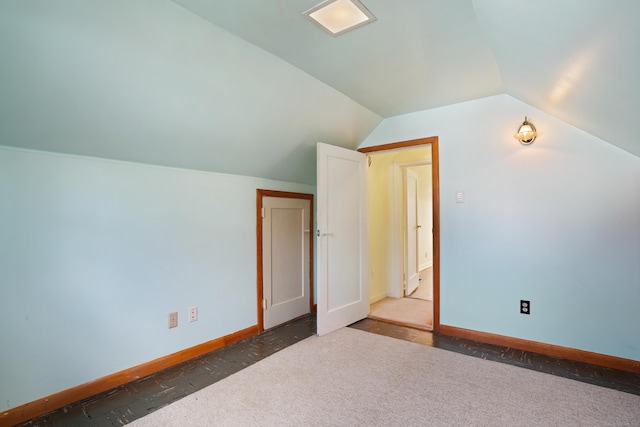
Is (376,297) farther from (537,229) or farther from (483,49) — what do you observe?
(483,49)

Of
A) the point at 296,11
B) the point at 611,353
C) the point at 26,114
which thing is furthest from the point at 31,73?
the point at 611,353

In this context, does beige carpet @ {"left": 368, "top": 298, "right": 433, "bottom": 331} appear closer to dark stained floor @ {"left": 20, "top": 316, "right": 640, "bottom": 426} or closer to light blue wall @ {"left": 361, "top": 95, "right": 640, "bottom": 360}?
dark stained floor @ {"left": 20, "top": 316, "right": 640, "bottom": 426}

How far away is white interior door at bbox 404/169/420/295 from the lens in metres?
4.44

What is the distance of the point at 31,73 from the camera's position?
1.48 metres

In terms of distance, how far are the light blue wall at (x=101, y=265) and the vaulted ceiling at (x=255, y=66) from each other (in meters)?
0.19

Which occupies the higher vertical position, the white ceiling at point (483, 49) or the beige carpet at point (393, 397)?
the white ceiling at point (483, 49)

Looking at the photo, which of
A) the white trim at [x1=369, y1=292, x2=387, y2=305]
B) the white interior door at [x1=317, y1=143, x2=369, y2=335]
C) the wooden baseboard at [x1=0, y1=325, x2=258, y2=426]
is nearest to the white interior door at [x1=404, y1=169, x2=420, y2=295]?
the white trim at [x1=369, y1=292, x2=387, y2=305]

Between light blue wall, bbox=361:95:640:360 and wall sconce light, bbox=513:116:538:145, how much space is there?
52 millimetres

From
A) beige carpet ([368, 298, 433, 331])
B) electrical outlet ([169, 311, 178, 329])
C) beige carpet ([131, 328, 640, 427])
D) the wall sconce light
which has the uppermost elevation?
the wall sconce light

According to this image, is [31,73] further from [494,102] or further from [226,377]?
[494,102]

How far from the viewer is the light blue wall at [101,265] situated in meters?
1.74

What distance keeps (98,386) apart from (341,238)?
220 centimetres

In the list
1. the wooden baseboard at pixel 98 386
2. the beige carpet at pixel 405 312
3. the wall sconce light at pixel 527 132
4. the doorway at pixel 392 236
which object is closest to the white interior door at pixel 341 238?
the beige carpet at pixel 405 312

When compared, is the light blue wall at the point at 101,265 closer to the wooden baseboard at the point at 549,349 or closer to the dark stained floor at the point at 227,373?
the dark stained floor at the point at 227,373
